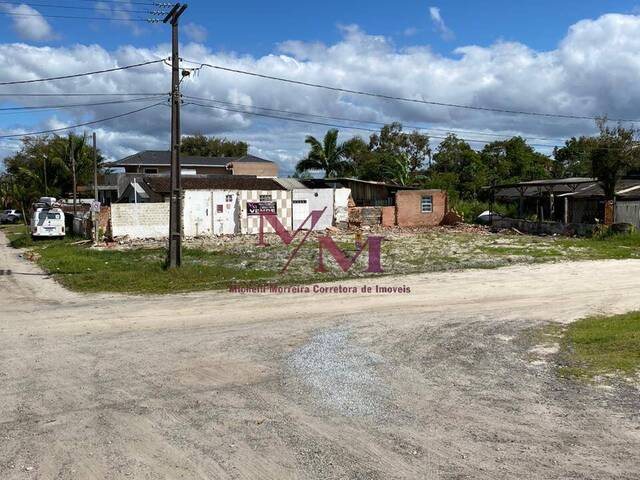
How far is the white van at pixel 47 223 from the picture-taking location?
118 feet

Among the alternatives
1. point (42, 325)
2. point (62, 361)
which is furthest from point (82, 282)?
point (62, 361)

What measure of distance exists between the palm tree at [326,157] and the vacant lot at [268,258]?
23.8 meters

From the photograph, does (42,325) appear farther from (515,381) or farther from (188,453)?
(515,381)

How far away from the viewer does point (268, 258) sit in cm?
2305

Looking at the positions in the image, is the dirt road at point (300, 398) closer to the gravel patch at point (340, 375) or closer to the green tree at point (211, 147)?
the gravel patch at point (340, 375)

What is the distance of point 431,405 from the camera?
22.7 feet

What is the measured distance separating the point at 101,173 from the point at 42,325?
63729 mm

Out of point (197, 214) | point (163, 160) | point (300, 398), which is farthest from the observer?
point (163, 160)

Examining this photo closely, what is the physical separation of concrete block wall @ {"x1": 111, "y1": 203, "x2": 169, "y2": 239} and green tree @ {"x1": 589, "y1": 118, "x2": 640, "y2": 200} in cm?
2496

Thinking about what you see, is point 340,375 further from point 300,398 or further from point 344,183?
point 344,183

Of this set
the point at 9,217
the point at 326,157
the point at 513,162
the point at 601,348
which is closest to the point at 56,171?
the point at 9,217

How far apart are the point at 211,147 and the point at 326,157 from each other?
41.4m

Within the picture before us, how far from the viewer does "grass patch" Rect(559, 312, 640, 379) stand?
8.20m

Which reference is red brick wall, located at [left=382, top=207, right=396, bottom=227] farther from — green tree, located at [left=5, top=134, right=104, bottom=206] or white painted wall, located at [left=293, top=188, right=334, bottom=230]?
green tree, located at [left=5, top=134, right=104, bottom=206]
